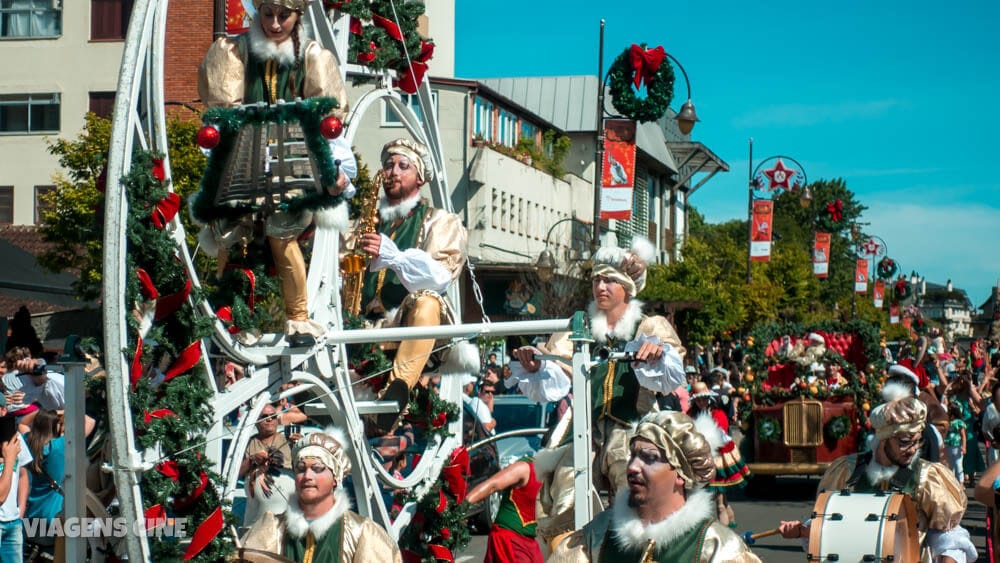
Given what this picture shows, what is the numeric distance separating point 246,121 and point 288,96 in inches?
22.3

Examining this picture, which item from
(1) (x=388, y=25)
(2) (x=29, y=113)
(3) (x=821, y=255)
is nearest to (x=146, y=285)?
(1) (x=388, y=25)

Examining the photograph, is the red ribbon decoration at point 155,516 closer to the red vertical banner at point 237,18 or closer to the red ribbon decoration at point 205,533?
the red ribbon decoration at point 205,533

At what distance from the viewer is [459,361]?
9281mm

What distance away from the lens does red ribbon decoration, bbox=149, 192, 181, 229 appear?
5992 millimetres

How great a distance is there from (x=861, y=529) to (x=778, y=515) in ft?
30.5

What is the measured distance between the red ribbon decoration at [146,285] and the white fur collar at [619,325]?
2.76m

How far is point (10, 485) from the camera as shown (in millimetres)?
8445

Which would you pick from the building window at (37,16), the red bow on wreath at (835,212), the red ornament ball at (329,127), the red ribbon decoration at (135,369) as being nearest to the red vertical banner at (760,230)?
the red bow on wreath at (835,212)

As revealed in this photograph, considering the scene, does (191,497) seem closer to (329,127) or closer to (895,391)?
(329,127)

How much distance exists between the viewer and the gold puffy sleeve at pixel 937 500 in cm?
724

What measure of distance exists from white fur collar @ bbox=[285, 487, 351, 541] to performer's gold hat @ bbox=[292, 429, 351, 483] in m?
0.13

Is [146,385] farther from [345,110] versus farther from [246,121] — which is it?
[345,110]

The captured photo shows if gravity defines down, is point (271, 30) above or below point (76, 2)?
below

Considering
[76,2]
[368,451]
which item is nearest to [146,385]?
[368,451]
